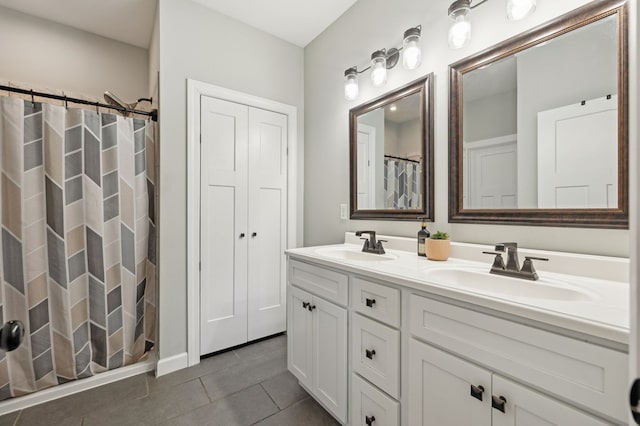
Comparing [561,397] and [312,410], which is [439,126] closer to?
[561,397]

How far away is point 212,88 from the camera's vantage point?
2.11m

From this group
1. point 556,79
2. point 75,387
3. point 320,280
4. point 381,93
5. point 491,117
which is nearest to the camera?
point 556,79

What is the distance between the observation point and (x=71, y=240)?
1757 mm

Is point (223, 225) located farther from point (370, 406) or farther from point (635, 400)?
point (635, 400)

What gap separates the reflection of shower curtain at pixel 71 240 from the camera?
5.32ft

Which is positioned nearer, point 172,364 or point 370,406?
point 370,406

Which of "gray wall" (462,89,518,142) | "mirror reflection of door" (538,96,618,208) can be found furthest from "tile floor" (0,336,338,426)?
→ "gray wall" (462,89,518,142)

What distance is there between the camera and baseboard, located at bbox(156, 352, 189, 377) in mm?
1881

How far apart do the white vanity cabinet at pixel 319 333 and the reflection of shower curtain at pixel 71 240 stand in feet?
3.93

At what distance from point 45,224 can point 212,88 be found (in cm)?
140

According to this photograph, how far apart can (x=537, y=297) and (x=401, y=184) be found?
3.08ft

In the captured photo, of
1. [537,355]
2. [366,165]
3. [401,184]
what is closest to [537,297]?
[537,355]

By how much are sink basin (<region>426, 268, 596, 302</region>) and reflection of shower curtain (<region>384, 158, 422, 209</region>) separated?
54cm

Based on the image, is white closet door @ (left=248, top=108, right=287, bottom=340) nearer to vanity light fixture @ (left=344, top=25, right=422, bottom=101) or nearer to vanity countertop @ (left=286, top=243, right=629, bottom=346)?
vanity light fixture @ (left=344, top=25, right=422, bottom=101)
